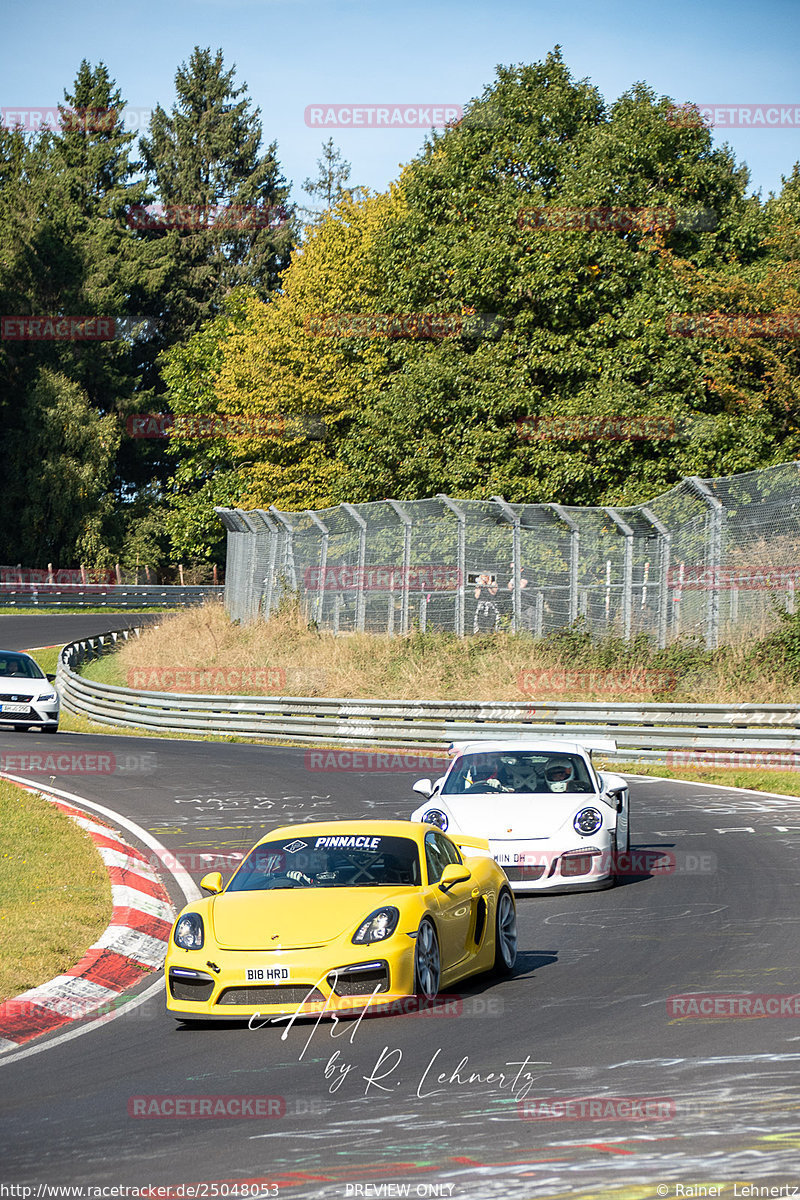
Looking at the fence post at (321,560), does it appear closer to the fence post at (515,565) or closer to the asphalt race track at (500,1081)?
the fence post at (515,565)

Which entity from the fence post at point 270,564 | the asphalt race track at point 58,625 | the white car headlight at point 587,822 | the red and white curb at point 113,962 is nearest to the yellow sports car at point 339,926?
the red and white curb at point 113,962

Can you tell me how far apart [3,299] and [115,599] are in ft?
58.7

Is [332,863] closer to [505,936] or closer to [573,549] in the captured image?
[505,936]

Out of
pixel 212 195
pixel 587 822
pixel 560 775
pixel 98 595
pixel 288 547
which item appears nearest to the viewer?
pixel 587 822

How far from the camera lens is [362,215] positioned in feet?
181

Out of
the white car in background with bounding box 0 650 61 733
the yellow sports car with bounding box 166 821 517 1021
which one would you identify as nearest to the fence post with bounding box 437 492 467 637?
the white car in background with bounding box 0 650 61 733

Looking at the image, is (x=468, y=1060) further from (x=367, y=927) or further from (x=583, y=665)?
(x=583, y=665)

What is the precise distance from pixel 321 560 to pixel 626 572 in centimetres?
955

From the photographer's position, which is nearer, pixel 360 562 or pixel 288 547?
pixel 360 562

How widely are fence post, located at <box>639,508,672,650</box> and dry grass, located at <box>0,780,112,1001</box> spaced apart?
12.2 m

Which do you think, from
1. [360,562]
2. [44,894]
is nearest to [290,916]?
[44,894]

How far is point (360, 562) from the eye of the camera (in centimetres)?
3353

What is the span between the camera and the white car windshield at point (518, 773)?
14.2 meters

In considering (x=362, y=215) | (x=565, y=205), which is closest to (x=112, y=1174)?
(x=565, y=205)
